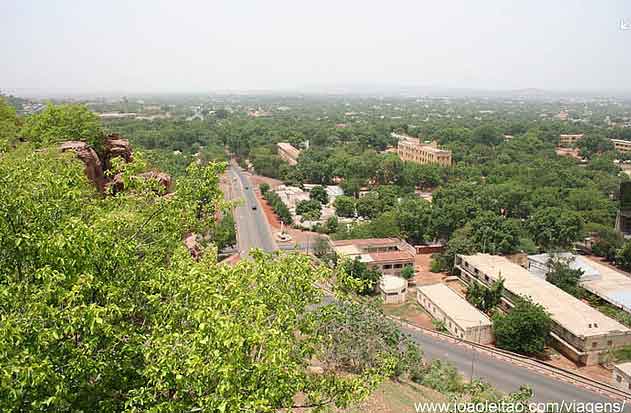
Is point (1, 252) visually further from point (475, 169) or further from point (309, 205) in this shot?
point (475, 169)

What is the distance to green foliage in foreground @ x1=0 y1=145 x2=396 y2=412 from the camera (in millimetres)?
5375

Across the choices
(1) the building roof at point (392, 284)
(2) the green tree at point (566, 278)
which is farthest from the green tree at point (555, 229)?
(1) the building roof at point (392, 284)

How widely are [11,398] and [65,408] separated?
30.2 inches

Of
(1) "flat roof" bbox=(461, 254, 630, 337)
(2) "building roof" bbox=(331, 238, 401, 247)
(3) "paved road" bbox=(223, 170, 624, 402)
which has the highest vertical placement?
(2) "building roof" bbox=(331, 238, 401, 247)

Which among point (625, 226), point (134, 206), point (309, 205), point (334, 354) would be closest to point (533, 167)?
point (625, 226)

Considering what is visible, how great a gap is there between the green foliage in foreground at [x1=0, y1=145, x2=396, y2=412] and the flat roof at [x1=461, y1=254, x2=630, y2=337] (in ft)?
63.2

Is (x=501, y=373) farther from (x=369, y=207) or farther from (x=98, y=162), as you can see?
(x=369, y=207)

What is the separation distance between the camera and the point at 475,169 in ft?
199

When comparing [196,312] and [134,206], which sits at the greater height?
[134,206]

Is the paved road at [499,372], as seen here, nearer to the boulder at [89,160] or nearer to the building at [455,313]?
the building at [455,313]

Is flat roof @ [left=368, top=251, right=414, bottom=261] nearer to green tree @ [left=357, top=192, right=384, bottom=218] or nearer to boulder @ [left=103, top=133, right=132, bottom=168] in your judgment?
green tree @ [left=357, top=192, right=384, bottom=218]

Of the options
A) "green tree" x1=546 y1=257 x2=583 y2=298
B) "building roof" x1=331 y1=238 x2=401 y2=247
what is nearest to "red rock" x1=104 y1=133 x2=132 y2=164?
"building roof" x1=331 y1=238 x2=401 y2=247

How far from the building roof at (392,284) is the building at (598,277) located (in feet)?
29.8

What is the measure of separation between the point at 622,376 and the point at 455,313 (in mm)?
7680
